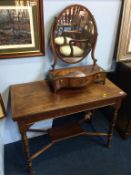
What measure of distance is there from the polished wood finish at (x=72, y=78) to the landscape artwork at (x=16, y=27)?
36cm

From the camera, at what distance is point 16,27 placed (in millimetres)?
1300

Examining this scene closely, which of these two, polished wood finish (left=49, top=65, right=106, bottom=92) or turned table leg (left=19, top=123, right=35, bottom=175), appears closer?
turned table leg (left=19, top=123, right=35, bottom=175)

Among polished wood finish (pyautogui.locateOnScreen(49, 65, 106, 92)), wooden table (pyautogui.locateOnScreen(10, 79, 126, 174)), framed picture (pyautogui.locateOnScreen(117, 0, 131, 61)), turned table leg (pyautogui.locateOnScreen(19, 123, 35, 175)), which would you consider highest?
framed picture (pyautogui.locateOnScreen(117, 0, 131, 61))

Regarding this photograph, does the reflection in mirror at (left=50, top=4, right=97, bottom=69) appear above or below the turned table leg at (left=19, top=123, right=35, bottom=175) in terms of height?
above

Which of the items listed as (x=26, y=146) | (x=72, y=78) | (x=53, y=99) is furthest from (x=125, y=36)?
Result: (x=26, y=146)

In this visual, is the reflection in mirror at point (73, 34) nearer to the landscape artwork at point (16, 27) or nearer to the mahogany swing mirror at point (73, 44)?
the mahogany swing mirror at point (73, 44)

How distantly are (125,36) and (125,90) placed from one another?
55cm

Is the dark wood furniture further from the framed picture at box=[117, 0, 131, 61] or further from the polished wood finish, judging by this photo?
the polished wood finish

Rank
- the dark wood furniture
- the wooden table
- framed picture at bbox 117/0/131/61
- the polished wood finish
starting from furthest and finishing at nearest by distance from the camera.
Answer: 1. the dark wood furniture
2. framed picture at bbox 117/0/131/61
3. the polished wood finish
4. the wooden table

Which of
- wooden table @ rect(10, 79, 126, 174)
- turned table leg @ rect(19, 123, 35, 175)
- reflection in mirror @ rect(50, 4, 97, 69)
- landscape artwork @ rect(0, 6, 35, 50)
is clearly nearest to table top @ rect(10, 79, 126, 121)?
wooden table @ rect(10, 79, 126, 174)

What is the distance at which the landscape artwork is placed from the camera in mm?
1245

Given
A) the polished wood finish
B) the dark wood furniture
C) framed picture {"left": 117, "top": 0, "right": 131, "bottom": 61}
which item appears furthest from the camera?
the dark wood furniture

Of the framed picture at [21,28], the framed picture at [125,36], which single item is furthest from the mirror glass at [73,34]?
the framed picture at [125,36]

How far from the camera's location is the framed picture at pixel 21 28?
1.24 meters
